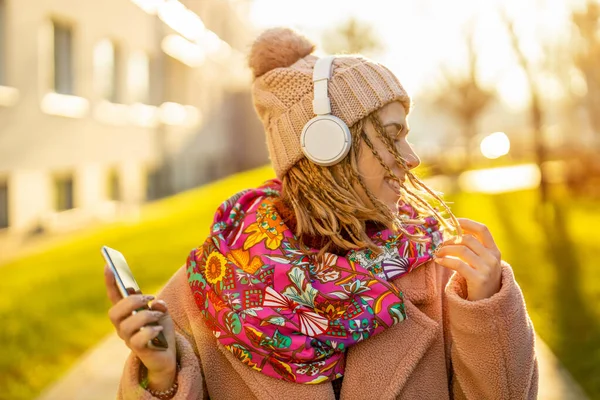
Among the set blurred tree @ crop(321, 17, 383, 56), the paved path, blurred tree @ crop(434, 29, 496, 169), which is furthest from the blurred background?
blurred tree @ crop(321, 17, 383, 56)

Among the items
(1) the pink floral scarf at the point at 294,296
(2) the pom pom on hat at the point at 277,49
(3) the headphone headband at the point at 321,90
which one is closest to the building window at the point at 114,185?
(2) the pom pom on hat at the point at 277,49

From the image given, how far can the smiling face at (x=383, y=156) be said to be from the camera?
211cm

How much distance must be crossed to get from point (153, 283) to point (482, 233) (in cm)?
638

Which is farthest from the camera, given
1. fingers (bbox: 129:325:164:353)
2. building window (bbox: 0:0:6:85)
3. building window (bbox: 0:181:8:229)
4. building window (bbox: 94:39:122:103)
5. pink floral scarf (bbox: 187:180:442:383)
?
building window (bbox: 94:39:122:103)

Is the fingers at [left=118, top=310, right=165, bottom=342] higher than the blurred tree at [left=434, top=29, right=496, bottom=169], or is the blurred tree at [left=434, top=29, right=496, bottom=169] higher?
the blurred tree at [left=434, top=29, right=496, bottom=169]

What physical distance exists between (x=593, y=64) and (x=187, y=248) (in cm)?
1535

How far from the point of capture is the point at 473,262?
1.92 m

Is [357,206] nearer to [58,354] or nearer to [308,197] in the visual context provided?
[308,197]

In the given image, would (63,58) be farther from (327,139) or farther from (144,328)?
(144,328)

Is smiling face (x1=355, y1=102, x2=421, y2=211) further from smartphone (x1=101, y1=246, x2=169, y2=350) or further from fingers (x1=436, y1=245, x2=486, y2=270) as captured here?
smartphone (x1=101, y1=246, x2=169, y2=350)

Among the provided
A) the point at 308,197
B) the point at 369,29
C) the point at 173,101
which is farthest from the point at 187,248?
the point at 369,29

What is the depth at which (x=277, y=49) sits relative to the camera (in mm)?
2289

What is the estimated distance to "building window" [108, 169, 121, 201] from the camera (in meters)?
15.7

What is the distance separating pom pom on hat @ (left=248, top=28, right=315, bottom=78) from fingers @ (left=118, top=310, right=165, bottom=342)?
1.00 meters
